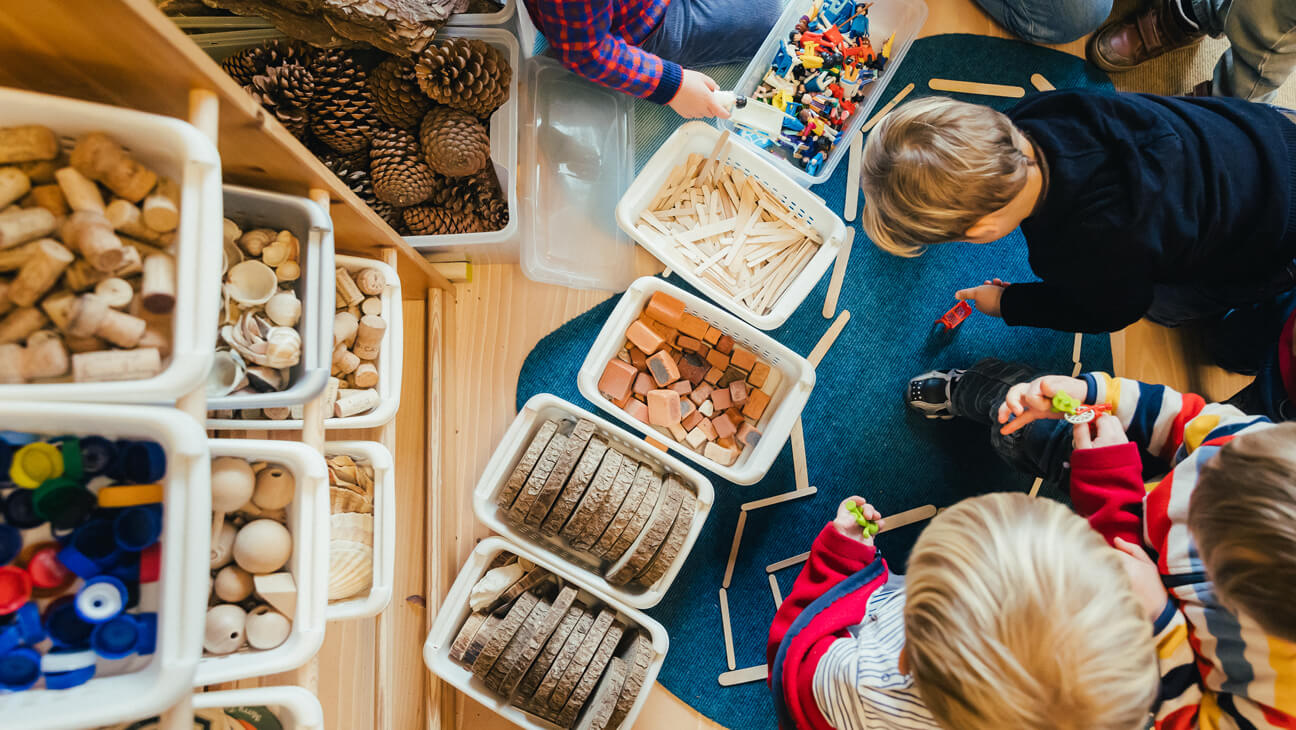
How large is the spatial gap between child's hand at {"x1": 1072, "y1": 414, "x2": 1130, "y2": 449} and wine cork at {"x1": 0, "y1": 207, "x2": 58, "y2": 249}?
1.26 m

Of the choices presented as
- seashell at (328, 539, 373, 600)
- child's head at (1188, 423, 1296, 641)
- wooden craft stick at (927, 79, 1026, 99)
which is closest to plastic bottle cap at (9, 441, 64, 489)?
seashell at (328, 539, 373, 600)

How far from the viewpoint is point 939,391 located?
4.51ft

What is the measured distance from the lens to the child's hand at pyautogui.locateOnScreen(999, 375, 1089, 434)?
1.03 meters

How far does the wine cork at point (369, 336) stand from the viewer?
948 millimetres

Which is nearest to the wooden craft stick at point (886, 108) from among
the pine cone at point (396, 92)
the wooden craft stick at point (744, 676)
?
the pine cone at point (396, 92)

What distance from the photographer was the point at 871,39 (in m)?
1.42

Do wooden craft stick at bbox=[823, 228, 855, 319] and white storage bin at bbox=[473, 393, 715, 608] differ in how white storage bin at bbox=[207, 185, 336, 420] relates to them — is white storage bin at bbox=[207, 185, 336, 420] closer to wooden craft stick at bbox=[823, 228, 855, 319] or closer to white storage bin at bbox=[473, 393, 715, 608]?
white storage bin at bbox=[473, 393, 715, 608]

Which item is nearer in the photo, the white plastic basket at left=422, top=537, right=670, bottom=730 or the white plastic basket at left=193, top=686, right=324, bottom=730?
the white plastic basket at left=193, top=686, right=324, bottom=730

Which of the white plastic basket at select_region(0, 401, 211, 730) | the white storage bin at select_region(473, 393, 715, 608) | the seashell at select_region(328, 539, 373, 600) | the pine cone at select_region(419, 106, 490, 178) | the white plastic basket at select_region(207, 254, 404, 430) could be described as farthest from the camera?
the white storage bin at select_region(473, 393, 715, 608)

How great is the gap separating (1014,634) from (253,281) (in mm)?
917

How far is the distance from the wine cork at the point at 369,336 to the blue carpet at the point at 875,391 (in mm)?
448

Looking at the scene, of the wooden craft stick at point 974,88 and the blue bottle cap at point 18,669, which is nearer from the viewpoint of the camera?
the blue bottle cap at point 18,669

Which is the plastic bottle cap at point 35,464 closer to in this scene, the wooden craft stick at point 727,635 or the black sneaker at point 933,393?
the wooden craft stick at point 727,635

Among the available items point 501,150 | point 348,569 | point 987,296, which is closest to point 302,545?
point 348,569
